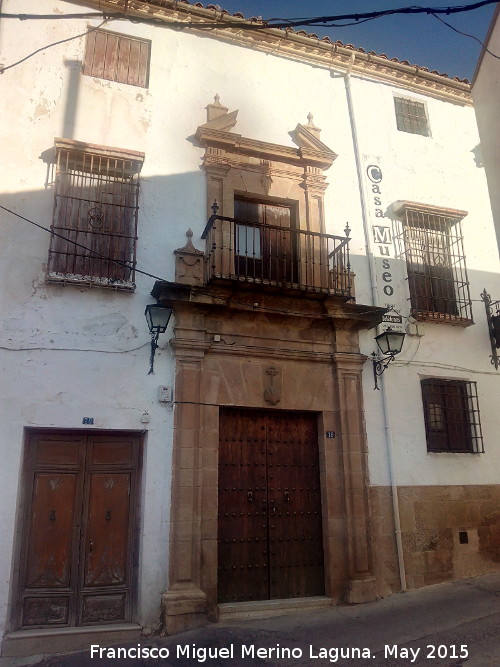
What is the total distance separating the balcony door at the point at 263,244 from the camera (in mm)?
7344

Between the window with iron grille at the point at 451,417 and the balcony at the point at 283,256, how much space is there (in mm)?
1835

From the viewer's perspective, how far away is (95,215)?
22.1 ft

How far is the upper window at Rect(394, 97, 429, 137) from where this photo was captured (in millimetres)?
8852

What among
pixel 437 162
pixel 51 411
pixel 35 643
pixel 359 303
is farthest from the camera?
pixel 437 162

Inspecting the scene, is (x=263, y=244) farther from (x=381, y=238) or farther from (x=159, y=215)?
(x=381, y=238)

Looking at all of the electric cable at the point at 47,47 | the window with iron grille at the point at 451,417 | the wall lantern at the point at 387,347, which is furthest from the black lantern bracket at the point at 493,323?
the electric cable at the point at 47,47

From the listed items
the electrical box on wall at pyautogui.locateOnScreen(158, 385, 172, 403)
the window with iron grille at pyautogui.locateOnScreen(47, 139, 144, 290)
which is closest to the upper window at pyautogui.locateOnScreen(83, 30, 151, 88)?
the window with iron grille at pyautogui.locateOnScreen(47, 139, 144, 290)

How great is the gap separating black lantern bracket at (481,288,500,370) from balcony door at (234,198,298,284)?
307 centimetres

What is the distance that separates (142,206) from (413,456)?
484 cm

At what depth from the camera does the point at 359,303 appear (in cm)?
753

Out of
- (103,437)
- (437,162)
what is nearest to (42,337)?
(103,437)

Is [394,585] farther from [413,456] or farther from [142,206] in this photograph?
[142,206]

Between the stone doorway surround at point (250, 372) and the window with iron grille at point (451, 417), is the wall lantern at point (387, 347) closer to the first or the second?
the stone doorway surround at point (250, 372)

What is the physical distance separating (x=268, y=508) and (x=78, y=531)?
7.25 ft
